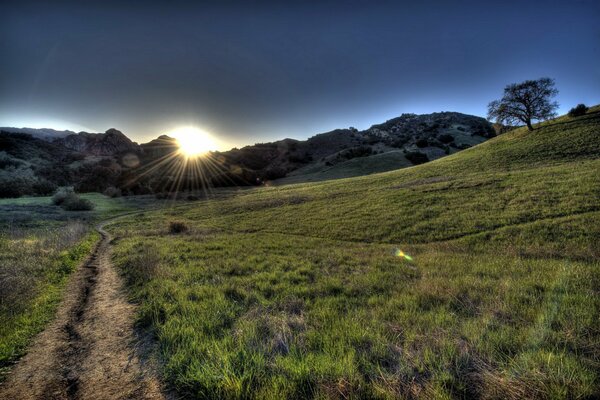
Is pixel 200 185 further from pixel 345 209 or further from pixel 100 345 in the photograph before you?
pixel 100 345

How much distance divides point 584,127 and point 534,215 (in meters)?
38.4

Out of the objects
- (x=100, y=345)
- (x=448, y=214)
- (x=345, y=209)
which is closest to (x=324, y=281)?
(x=100, y=345)

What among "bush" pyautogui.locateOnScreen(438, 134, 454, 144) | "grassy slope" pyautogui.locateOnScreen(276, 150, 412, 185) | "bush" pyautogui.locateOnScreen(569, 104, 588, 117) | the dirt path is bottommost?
the dirt path

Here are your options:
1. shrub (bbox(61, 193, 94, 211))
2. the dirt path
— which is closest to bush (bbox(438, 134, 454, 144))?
shrub (bbox(61, 193, 94, 211))

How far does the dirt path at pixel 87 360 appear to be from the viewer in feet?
16.2

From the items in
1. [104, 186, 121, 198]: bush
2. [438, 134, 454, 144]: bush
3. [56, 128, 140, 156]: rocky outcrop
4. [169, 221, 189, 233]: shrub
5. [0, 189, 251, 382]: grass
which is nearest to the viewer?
[0, 189, 251, 382]: grass

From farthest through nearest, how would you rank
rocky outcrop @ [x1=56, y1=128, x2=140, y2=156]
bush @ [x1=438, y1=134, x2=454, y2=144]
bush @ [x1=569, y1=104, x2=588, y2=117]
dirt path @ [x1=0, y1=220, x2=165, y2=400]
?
rocky outcrop @ [x1=56, y1=128, x2=140, y2=156] → bush @ [x1=438, y1=134, x2=454, y2=144] → bush @ [x1=569, y1=104, x2=588, y2=117] → dirt path @ [x1=0, y1=220, x2=165, y2=400]

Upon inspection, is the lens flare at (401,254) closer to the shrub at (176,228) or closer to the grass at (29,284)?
the grass at (29,284)

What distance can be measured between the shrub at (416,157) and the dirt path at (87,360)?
8556 centimetres

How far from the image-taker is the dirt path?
16.2 feet

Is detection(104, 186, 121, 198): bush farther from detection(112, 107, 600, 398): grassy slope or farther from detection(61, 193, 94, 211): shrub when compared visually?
detection(112, 107, 600, 398): grassy slope

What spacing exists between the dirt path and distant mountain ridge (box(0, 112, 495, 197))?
69.4m

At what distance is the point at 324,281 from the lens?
10.0 m

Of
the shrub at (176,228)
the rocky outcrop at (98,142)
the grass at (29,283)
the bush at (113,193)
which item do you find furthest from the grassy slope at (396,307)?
the rocky outcrop at (98,142)
